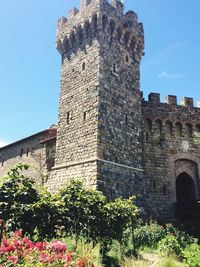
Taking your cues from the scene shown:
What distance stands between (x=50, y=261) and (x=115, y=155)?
8801mm

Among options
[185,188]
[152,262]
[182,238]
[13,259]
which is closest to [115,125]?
[182,238]

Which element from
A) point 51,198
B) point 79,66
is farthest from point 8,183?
point 79,66

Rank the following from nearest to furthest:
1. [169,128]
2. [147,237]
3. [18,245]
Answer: [18,245] → [147,237] → [169,128]

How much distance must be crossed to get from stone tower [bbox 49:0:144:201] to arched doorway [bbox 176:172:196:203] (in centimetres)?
381

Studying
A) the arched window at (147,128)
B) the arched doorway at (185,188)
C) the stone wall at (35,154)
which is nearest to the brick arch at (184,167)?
the arched doorway at (185,188)

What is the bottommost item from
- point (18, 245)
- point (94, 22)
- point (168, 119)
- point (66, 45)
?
point (18, 245)

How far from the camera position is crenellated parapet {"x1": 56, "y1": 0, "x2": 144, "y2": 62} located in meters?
14.5

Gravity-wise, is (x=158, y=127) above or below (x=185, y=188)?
above

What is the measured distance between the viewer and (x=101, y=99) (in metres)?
13.1

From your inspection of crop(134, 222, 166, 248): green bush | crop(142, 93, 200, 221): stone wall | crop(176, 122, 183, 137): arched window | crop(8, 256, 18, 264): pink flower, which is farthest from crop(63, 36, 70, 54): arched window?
crop(8, 256, 18, 264): pink flower

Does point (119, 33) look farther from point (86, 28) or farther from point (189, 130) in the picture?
point (189, 130)

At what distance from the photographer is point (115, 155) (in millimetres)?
13008

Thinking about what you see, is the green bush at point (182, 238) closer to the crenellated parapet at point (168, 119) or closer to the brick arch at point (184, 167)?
the brick arch at point (184, 167)

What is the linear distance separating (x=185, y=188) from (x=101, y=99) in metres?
7.63
